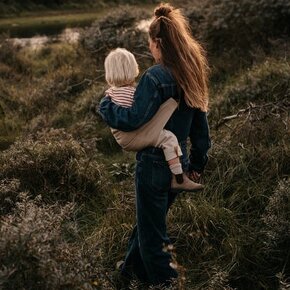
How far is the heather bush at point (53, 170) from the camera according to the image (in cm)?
527

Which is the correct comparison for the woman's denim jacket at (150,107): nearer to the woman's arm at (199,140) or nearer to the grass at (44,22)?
the woman's arm at (199,140)

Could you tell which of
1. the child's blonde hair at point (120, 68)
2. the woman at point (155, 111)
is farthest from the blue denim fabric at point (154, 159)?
the child's blonde hair at point (120, 68)

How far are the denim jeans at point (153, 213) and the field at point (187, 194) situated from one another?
7.4 inches

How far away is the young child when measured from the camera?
3229 millimetres

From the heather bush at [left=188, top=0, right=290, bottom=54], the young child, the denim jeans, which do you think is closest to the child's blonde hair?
the young child

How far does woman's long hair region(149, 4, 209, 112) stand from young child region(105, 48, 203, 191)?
0.39 ft

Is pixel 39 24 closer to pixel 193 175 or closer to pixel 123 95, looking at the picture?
pixel 193 175

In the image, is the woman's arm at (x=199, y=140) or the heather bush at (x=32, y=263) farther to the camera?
the woman's arm at (x=199, y=140)

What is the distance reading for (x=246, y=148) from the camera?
5352mm

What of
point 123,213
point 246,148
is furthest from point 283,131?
point 123,213

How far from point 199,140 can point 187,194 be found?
4.71 ft

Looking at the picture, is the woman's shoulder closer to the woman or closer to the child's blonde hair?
the woman

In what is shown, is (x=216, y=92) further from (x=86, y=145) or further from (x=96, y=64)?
(x=96, y=64)

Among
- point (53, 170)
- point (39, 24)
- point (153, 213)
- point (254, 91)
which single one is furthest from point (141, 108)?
point (39, 24)
